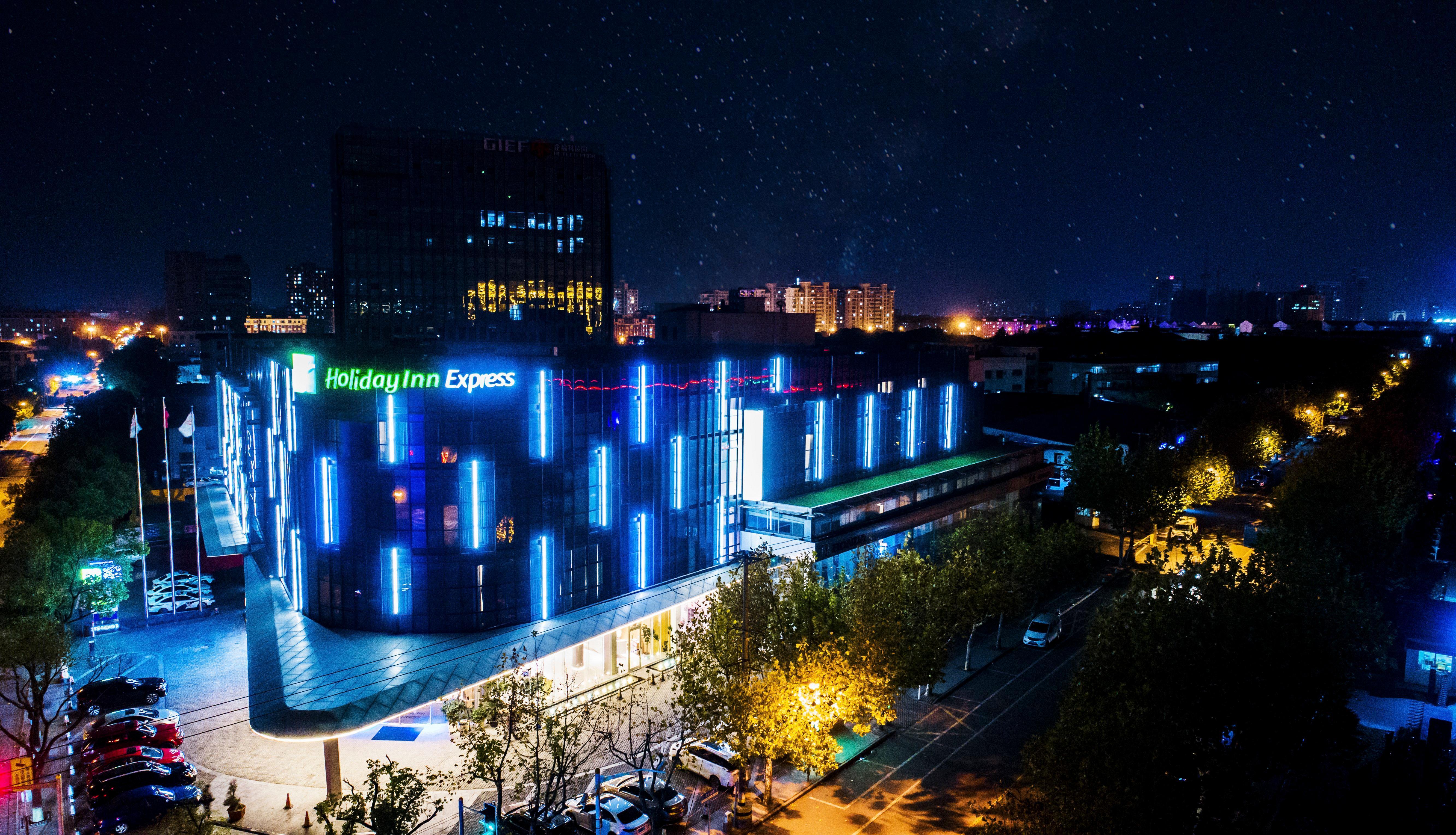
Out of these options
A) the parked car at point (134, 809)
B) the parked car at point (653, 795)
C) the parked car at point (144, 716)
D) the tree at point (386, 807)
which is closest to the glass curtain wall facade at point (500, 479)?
the parked car at point (144, 716)

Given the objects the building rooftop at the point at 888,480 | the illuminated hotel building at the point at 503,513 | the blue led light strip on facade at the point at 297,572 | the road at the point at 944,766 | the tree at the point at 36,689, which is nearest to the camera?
the road at the point at 944,766

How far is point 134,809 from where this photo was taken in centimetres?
2494

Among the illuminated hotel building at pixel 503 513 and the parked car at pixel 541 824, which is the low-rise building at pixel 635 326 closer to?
the illuminated hotel building at pixel 503 513

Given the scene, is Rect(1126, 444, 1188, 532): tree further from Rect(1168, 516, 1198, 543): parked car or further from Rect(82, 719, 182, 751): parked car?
Rect(82, 719, 182, 751): parked car

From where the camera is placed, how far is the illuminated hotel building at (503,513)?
30422mm

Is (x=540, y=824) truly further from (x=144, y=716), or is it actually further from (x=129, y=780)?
(x=144, y=716)

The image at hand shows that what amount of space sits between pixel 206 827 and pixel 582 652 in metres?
17.0

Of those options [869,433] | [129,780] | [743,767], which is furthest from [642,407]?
[129,780]

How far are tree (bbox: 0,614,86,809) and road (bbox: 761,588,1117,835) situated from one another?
21.8 metres

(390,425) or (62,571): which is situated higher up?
(390,425)

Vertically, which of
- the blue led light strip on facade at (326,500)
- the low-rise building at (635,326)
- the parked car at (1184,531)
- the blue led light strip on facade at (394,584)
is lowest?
the parked car at (1184,531)

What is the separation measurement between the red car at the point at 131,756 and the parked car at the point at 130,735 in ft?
1.01

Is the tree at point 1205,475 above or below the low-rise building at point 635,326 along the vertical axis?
below

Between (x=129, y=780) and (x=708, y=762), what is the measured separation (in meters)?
16.8
